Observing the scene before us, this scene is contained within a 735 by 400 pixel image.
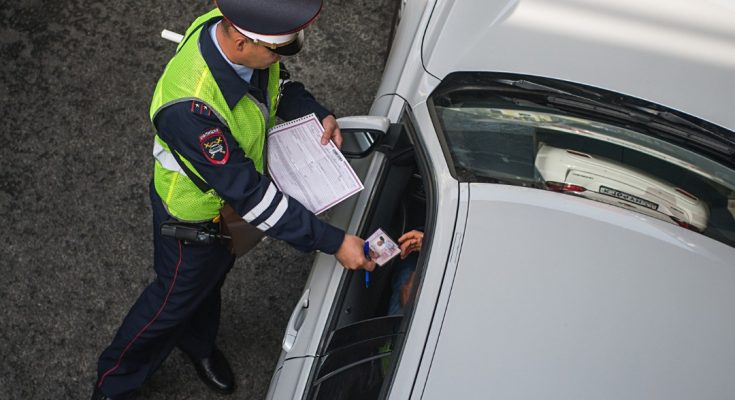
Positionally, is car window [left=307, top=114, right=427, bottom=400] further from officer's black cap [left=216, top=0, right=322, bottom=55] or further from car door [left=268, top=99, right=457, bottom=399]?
officer's black cap [left=216, top=0, right=322, bottom=55]

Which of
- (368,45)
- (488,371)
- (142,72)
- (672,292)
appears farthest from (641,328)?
(142,72)

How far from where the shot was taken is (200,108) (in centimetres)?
210

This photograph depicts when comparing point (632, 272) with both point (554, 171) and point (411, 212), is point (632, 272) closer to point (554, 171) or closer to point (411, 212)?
point (554, 171)

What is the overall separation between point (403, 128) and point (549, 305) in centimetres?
82

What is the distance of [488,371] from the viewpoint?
1.84 m

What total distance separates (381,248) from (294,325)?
0.37 metres

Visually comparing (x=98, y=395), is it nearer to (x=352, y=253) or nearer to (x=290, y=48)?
(x=352, y=253)

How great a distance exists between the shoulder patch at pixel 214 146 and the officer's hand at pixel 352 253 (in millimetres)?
425

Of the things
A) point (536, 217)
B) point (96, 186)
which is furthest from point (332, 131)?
point (96, 186)

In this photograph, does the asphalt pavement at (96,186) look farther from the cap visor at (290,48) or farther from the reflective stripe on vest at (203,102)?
the cap visor at (290,48)

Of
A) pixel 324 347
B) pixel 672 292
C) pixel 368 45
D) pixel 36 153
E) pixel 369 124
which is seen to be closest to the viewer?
pixel 672 292

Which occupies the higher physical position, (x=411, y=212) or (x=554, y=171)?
(x=554, y=171)

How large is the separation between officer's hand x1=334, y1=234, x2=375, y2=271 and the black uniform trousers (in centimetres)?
48

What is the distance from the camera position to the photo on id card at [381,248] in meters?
2.29
